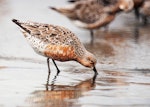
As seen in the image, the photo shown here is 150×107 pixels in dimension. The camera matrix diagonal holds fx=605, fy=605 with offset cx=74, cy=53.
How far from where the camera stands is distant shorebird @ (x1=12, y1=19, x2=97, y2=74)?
9445mm

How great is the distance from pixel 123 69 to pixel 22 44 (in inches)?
118

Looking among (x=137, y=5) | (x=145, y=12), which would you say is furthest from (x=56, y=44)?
A: (x=137, y=5)

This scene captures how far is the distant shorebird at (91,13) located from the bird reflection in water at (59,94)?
4445 mm

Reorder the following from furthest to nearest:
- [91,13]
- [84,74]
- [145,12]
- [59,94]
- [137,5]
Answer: [137,5]
[145,12]
[91,13]
[84,74]
[59,94]

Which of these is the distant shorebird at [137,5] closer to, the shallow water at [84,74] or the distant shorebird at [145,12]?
the distant shorebird at [145,12]

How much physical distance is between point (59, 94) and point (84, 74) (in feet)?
5.13

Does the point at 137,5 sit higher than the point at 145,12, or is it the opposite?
the point at 137,5

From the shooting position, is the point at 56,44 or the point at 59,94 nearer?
the point at 59,94

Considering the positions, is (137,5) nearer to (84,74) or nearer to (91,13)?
(91,13)

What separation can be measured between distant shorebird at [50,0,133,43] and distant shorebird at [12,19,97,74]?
140 inches

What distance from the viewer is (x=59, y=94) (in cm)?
797

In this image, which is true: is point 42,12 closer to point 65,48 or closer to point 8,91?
point 65,48

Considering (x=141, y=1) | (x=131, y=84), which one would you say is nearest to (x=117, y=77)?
(x=131, y=84)

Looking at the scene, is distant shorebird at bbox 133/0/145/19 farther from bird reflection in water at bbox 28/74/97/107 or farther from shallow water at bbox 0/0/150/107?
bird reflection in water at bbox 28/74/97/107
